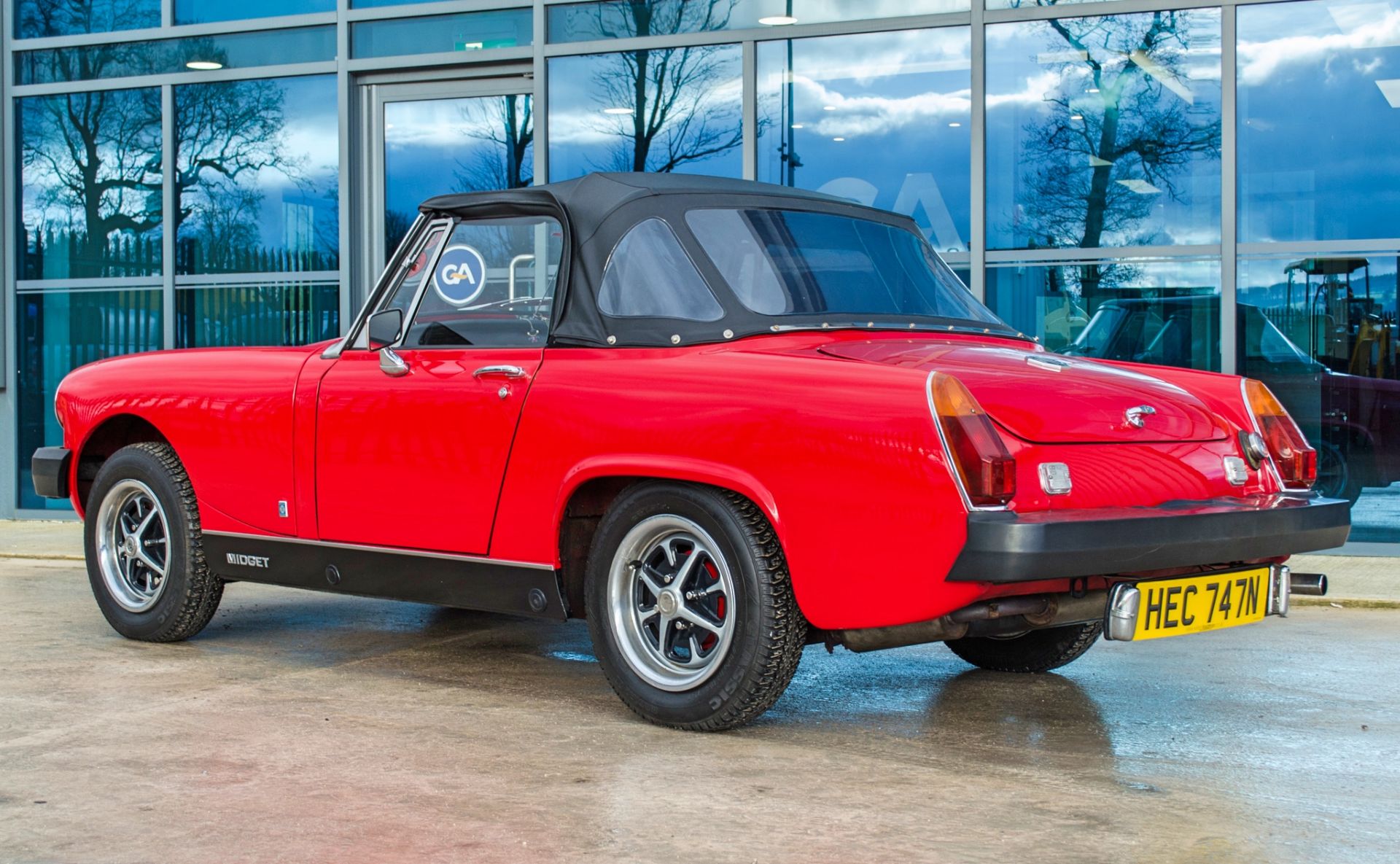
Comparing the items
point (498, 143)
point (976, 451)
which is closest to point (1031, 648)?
point (976, 451)

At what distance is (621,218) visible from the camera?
198 inches

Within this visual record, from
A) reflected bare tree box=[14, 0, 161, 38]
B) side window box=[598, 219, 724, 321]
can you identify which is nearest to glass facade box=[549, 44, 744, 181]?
reflected bare tree box=[14, 0, 161, 38]

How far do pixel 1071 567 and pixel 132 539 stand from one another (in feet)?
13.0

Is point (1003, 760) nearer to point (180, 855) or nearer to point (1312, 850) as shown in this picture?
point (1312, 850)

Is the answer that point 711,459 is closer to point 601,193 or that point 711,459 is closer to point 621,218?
point 621,218

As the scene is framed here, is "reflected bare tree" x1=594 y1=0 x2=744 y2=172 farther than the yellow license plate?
Yes

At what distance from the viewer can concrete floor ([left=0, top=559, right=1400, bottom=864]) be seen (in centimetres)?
346

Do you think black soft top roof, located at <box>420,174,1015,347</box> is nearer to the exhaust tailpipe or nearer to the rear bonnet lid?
the rear bonnet lid

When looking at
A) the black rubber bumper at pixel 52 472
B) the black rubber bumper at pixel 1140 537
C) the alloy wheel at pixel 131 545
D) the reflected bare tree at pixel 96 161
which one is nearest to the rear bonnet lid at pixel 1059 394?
the black rubber bumper at pixel 1140 537

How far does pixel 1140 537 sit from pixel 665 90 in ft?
24.8

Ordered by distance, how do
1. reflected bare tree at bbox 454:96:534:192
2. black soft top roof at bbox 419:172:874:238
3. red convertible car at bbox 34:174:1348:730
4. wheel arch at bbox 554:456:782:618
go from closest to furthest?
1. red convertible car at bbox 34:174:1348:730
2. wheel arch at bbox 554:456:782:618
3. black soft top roof at bbox 419:172:874:238
4. reflected bare tree at bbox 454:96:534:192

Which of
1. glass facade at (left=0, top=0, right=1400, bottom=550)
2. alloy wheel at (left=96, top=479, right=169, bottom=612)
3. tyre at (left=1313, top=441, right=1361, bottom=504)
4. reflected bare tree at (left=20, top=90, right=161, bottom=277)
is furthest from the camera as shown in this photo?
reflected bare tree at (left=20, top=90, right=161, bottom=277)

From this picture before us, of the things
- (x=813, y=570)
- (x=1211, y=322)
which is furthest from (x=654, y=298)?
(x=1211, y=322)

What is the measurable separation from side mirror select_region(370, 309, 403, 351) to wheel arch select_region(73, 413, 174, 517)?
4.91 ft
